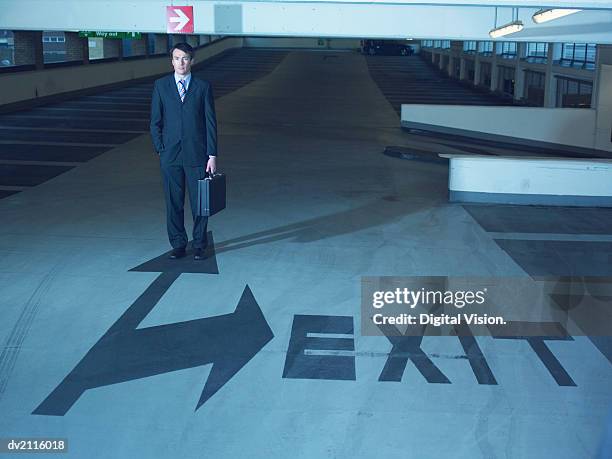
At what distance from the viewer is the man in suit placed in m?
6.96

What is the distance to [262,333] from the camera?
5691mm

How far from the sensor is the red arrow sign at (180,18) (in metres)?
11.6

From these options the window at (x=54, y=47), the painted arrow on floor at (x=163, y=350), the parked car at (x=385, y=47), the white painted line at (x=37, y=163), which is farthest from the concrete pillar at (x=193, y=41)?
the painted arrow on floor at (x=163, y=350)

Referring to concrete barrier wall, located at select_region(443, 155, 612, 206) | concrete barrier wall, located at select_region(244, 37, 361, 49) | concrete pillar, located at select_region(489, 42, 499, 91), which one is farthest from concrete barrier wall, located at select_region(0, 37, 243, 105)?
concrete barrier wall, located at select_region(244, 37, 361, 49)

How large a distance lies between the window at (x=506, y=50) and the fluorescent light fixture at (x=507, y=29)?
22.0 meters

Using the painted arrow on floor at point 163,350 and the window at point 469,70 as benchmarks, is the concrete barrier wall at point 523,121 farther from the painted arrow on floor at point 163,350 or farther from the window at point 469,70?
the window at point 469,70

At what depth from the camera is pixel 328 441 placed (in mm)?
4172

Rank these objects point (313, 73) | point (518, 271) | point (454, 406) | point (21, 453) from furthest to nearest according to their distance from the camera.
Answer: point (313, 73) < point (518, 271) < point (454, 406) < point (21, 453)

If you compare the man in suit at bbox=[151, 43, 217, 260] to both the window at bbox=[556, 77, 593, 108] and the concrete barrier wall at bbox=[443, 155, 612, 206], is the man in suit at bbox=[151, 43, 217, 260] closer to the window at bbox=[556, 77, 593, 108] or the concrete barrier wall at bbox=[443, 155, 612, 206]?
the concrete barrier wall at bbox=[443, 155, 612, 206]

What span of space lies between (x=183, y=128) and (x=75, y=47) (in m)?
23.3

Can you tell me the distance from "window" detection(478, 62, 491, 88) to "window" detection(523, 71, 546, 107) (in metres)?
7.56

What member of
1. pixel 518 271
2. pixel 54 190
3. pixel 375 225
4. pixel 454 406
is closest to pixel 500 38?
pixel 375 225

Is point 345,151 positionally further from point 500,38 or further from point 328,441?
point 328,441

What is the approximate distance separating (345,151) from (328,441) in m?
11.9
